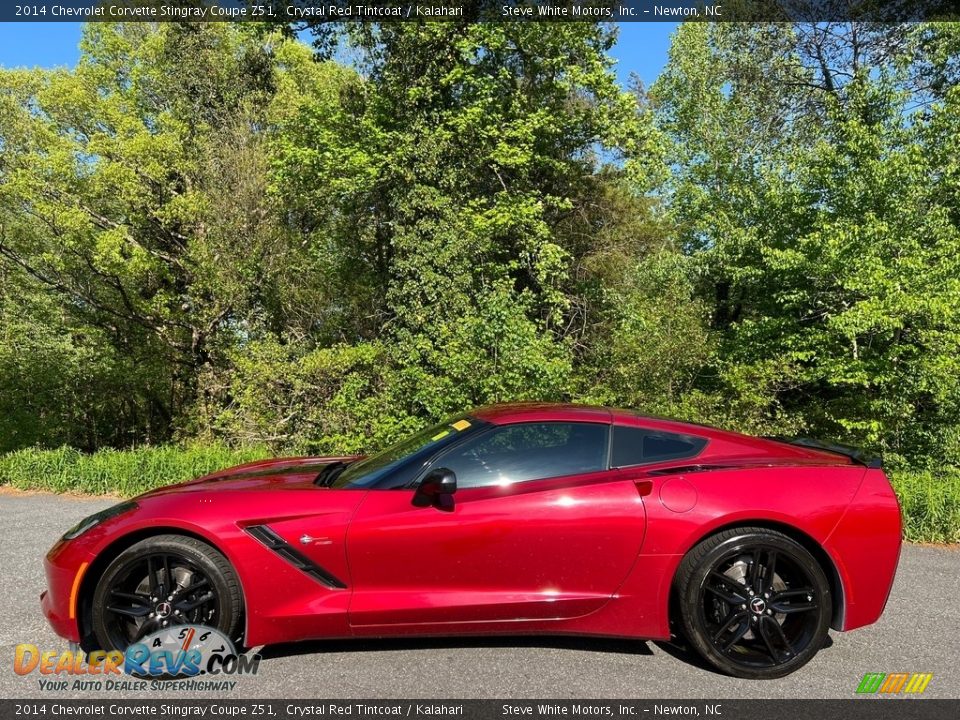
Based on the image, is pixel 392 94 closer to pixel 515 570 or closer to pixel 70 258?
pixel 70 258

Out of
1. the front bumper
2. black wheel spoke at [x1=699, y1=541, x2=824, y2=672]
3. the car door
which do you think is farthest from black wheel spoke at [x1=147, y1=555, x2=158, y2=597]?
black wheel spoke at [x1=699, y1=541, x2=824, y2=672]

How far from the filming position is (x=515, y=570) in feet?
10.2

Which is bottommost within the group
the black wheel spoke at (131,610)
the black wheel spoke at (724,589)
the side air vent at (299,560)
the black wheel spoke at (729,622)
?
the black wheel spoke at (729,622)

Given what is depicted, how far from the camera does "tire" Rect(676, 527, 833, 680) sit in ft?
10.3

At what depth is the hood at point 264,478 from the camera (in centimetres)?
350

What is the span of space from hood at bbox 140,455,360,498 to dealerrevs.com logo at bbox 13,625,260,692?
0.73 metres

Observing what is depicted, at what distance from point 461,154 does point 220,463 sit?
7799 mm

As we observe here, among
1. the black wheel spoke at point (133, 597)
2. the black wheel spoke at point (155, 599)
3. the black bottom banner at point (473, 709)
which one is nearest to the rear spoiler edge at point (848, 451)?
the black bottom banner at point (473, 709)

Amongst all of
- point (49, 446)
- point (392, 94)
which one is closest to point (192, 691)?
point (392, 94)

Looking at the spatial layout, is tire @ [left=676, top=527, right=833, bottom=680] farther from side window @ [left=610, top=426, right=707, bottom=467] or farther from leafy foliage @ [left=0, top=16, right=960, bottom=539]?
leafy foliage @ [left=0, top=16, right=960, bottom=539]

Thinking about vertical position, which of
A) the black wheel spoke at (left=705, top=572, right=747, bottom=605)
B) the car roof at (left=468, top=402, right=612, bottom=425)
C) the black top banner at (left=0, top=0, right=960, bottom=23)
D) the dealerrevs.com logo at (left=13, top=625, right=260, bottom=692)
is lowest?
the dealerrevs.com logo at (left=13, top=625, right=260, bottom=692)

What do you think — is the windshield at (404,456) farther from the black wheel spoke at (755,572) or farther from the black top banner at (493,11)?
the black top banner at (493,11)

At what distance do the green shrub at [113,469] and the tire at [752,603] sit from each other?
6438 mm

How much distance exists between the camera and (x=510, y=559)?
3.10 meters
